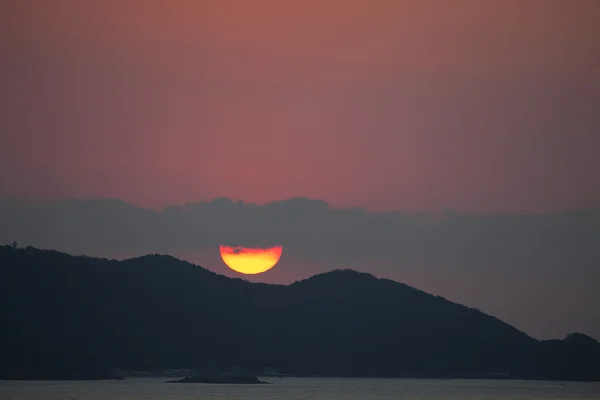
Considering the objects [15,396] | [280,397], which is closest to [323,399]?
[280,397]

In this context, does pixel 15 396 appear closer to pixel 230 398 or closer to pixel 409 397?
pixel 230 398

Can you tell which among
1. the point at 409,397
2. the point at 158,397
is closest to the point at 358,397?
the point at 409,397

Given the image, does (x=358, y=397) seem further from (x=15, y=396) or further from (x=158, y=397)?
(x=15, y=396)

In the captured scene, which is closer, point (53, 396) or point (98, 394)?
point (53, 396)

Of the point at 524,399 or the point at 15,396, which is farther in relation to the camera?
the point at 524,399

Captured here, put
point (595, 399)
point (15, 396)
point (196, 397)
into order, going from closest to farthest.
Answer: point (15, 396), point (196, 397), point (595, 399)

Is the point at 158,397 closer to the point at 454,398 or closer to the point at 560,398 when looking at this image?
the point at 454,398

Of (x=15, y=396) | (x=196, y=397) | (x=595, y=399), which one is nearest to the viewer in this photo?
(x=15, y=396)

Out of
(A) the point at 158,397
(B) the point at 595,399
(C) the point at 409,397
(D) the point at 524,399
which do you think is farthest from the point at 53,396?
(B) the point at 595,399
